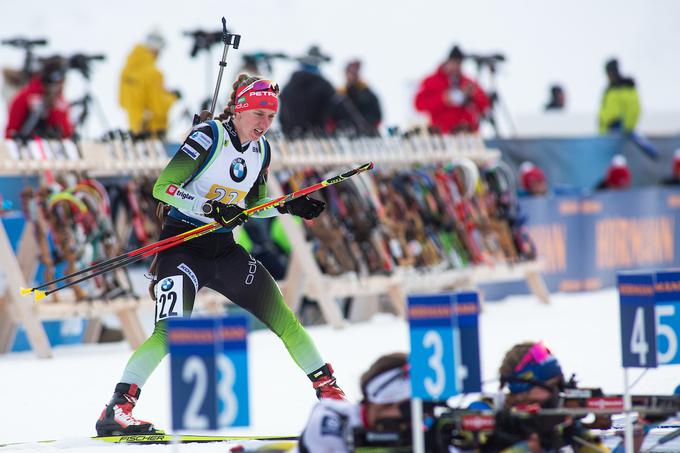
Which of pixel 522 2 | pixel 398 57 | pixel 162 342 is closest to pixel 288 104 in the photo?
pixel 398 57

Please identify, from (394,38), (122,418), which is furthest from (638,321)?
(394,38)

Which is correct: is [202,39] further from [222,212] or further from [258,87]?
[222,212]

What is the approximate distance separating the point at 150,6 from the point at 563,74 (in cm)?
748

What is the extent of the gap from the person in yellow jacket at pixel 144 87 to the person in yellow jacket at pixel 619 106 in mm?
6504

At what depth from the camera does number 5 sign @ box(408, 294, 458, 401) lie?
15.0 ft

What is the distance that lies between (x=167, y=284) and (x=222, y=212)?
16.0 inches

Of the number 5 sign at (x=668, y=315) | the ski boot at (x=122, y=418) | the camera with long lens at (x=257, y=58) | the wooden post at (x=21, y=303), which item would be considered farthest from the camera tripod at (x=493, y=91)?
the number 5 sign at (x=668, y=315)

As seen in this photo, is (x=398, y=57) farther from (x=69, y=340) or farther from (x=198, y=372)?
(x=198, y=372)

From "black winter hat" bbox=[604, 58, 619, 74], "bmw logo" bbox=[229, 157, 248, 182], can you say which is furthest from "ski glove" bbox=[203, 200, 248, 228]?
"black winter hat" bbox=[604, 58, 619, 74]

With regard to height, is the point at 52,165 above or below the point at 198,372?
above

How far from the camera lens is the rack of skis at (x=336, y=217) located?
10.3 m

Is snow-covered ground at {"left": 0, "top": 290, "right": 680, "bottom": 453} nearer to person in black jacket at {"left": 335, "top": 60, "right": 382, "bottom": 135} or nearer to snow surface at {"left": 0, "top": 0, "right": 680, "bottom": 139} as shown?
person in black jacket at {"left": 335, "top": 60, "right": 382, "bottom": 135}

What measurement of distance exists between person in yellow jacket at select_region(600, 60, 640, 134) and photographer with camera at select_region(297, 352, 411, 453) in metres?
12.9

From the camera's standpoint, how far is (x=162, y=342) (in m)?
6.34
